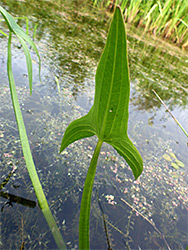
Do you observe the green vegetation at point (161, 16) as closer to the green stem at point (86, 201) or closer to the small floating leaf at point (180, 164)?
the small floating leaf at point (180, 164)

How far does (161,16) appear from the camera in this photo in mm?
3711

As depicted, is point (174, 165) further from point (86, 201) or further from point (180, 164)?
point (86, 201)

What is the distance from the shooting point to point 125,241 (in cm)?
71

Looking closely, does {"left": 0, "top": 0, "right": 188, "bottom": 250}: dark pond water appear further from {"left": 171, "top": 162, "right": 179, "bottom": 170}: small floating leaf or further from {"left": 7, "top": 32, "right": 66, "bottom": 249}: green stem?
{"left": 7, "top": 32, "right": 66, "bottom": 249}: green stem

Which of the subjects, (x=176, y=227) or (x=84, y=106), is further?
(x=84, y=106)

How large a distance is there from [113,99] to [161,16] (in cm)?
413

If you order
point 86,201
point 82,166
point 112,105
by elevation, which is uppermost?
point 112,105

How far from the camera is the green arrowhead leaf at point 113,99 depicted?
0.98 feet

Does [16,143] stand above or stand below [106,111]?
below

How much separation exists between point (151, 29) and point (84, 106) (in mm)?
3897

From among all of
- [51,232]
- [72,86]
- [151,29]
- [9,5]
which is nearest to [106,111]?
[51,232]

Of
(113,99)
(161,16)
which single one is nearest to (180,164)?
(113,99)

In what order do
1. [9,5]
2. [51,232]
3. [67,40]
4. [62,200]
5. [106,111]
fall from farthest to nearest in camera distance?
[9,5] < [67,40] < [62,200] < [51,232] < [106,111]

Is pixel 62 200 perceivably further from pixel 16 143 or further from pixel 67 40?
pixel 67 40
